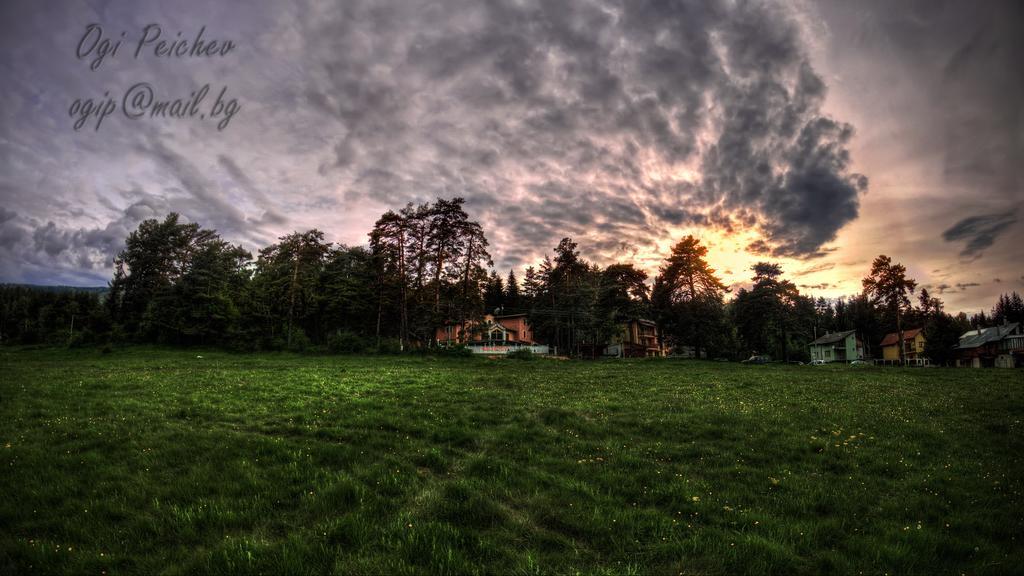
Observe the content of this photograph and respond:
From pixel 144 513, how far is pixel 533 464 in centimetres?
639

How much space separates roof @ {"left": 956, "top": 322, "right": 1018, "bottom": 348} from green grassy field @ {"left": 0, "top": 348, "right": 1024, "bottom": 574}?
81.2 m

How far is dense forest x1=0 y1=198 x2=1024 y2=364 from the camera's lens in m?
49.4

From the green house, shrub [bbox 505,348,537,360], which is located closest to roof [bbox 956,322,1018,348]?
the green house

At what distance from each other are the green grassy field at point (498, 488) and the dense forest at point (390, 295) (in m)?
35.5

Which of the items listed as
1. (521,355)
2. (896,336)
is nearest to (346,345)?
(521,355)

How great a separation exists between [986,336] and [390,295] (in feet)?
328

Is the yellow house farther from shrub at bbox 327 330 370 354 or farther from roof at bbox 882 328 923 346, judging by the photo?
shrub at bbox 327 330 370 354

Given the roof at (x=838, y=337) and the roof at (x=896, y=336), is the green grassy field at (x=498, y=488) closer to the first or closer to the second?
the roof at (x=838, y=337)

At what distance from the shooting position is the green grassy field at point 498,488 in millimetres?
5035

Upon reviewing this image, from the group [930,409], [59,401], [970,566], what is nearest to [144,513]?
[970,566]

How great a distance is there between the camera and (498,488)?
716 centimetres

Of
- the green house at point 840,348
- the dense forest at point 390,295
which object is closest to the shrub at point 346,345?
the dense forest at point 390,295

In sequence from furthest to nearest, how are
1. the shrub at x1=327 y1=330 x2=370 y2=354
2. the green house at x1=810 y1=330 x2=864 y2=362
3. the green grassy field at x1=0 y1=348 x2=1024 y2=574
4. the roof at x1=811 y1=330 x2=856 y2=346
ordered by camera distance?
the green house at x1=810 y1=330 x2=864 y2=362
the roof at x1=811 y1=330 x2=856 y2=346
the shrub at x1=327 y1=330 x2=370 y2=354
the green grassy field at x1=0 y1=348 x2=1024 y2=574

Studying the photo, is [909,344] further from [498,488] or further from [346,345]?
[498,488]
